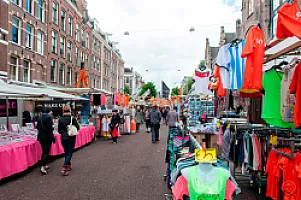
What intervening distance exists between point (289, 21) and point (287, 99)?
4.90ft

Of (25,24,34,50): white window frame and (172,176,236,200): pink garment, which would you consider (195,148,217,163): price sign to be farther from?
(25,24,34,50): white window frame

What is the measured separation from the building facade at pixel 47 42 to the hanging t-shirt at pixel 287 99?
1767 centimetres

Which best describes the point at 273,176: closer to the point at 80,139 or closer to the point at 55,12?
the point at 80,139

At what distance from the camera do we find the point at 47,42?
2300 cm

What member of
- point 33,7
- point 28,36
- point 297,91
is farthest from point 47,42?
point 297,91

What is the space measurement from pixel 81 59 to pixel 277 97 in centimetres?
3025

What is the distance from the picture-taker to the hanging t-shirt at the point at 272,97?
3910 mm

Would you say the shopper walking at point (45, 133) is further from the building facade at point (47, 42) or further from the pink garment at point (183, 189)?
the building facade at point (47, 42)

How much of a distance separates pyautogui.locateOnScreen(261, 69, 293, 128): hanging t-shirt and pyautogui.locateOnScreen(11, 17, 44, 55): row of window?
1899 cm

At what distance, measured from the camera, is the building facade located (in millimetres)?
18094

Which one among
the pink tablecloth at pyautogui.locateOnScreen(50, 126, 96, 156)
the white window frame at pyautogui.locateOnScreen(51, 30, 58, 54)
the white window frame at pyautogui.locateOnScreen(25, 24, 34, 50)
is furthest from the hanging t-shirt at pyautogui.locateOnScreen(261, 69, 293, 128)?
the white window frame at pyautogui.locateOnScreen(51, 30, 58, 54)

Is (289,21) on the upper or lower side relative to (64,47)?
lower

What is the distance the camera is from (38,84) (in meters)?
21.5

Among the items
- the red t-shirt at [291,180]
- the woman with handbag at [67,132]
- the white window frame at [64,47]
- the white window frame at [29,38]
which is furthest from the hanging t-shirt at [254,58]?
the white window frame at [64,47]
